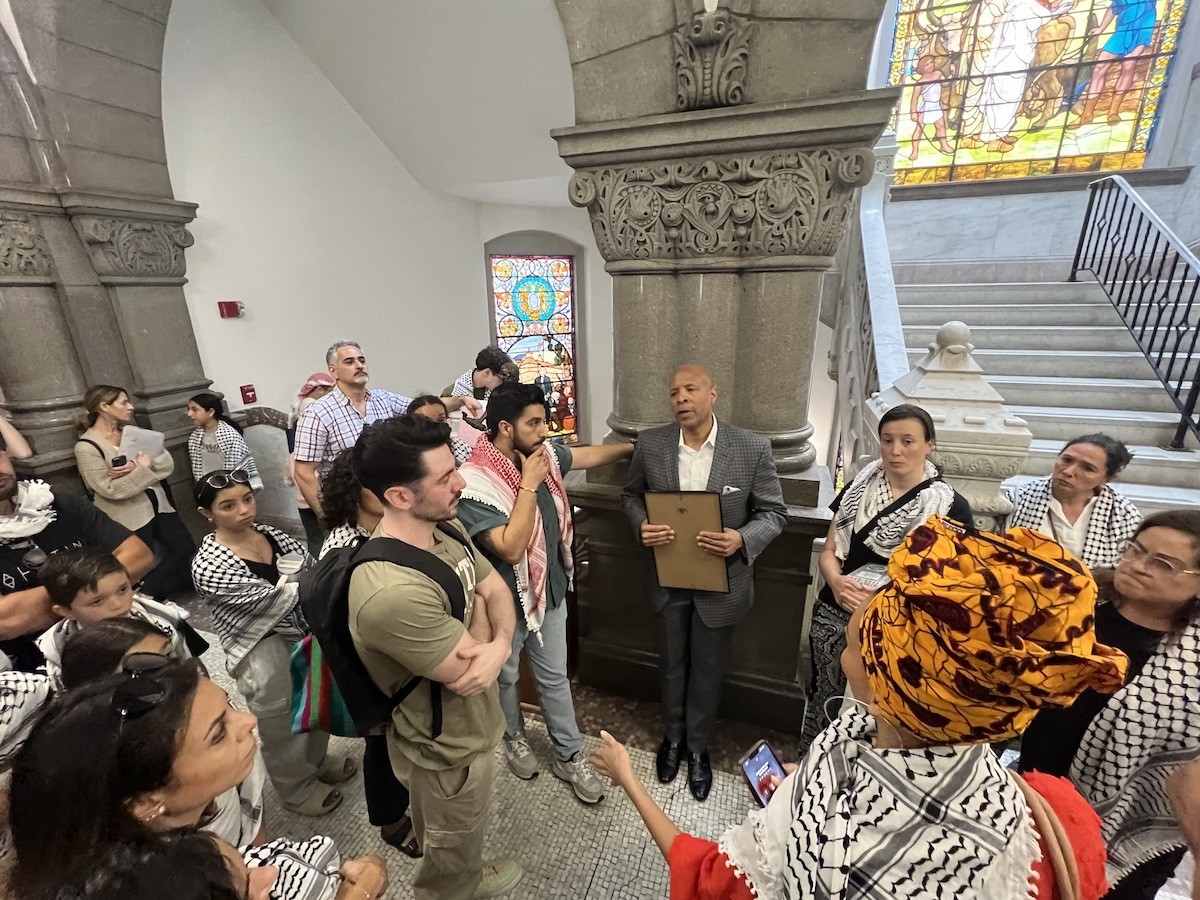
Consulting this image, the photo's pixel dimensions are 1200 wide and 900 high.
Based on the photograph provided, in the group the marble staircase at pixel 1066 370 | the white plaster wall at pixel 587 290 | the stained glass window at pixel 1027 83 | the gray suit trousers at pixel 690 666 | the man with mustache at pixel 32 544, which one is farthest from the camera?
the white plaster wall at pixel 587 290

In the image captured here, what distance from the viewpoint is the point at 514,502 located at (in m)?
1.74

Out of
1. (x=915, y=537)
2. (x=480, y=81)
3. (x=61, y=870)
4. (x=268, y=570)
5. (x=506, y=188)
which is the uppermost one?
(x=480, y=81)

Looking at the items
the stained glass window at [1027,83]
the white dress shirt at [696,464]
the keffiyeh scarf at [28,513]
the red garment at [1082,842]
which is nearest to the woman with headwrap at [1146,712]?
the red garment at [1082,842]

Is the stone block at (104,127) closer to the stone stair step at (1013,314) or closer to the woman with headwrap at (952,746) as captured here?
the woman with headwrap at (952,746)

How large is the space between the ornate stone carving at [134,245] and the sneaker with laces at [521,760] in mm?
4021

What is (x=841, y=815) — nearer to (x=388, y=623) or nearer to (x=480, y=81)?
(x=388, y=623)

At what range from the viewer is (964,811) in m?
0.66

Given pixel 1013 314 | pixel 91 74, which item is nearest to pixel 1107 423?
pixel 1013 314

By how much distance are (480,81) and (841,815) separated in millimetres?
5271

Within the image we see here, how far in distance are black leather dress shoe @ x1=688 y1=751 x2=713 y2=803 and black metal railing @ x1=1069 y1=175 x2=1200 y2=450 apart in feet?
12.7

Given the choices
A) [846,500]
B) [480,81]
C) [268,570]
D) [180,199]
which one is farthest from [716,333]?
[180,199]

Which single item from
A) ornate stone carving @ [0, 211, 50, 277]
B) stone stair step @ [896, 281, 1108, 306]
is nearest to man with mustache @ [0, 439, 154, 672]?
ornate stone carving @ [0, 211, 50, 277]

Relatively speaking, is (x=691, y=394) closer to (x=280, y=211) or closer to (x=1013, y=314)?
(x=280, y=211)

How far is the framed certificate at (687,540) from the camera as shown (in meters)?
1.83
